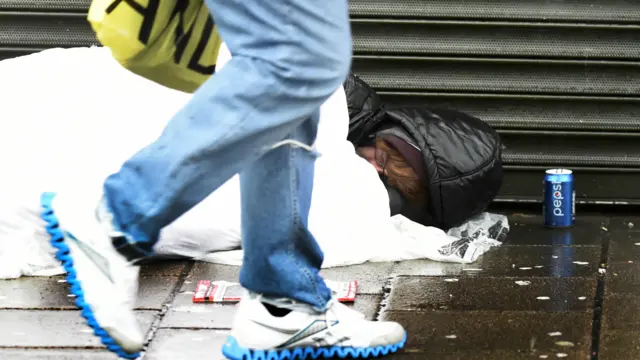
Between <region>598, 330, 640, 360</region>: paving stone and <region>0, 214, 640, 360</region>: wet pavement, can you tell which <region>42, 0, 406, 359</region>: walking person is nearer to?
<region>0, 214, 640, 360</region>: wet pavement

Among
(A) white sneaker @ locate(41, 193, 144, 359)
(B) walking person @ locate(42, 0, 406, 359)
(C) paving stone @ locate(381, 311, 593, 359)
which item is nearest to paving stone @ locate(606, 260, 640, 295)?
(C) paving stone @ locate(381, 311, 593, 359)

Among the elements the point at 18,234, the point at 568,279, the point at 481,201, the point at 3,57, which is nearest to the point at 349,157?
the point at 481,201

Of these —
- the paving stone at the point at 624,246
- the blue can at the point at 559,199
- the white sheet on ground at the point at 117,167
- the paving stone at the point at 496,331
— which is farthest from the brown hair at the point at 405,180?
the paving stone at the point at 496,331

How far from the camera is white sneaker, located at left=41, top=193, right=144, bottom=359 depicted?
245 cm

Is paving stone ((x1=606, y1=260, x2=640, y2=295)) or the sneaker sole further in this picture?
paving stone ((x1=606, y1=260, x2=640, y2=295))

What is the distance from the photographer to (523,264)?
438 centimetres

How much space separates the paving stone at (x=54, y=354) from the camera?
3.17m

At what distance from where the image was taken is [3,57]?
5746mm

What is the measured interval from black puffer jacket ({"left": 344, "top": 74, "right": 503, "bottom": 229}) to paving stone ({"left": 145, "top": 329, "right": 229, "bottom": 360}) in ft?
5.54

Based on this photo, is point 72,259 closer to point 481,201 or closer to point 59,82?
point 59,82

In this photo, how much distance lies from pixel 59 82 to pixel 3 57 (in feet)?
3.92

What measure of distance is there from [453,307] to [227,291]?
2.78 feet

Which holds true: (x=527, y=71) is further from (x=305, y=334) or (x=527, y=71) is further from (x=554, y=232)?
(x=305, y=334)

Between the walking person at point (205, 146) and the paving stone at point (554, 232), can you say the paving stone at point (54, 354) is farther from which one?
the paving stone at point (554, 232)
